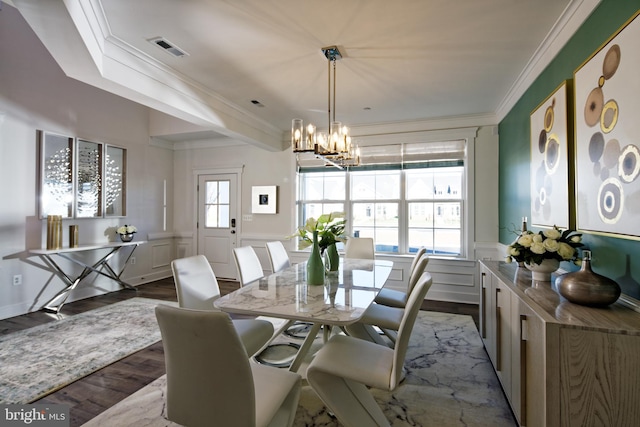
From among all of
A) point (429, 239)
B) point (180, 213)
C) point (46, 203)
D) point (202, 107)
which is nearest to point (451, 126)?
point (429, 239)

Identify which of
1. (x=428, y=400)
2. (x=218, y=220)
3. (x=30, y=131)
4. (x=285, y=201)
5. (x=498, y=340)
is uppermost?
(x=30, y=131)

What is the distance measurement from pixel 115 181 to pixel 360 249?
403cm

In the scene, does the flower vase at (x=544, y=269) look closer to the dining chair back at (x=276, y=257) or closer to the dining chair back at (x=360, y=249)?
the dining chair back at (x=360, y=249)

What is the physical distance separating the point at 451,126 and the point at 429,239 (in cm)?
170

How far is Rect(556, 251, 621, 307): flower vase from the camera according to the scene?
1428mm

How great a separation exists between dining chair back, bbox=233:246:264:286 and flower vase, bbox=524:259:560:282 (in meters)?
2.14

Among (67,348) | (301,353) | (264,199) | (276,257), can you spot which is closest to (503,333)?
(301,353)

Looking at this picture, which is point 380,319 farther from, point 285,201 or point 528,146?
point 285,201

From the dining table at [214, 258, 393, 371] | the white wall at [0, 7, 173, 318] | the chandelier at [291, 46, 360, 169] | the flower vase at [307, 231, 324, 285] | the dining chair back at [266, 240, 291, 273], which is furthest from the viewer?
the white wall at [0, 7, 173, 318]

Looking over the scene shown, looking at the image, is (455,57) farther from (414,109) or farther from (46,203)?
(46,203)

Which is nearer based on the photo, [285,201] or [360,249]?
[360,249]

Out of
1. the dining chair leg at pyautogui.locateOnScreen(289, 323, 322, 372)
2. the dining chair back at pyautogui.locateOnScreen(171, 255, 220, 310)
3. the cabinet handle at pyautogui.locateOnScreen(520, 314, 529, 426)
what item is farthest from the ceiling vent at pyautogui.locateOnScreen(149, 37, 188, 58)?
the cabinet handle at pyautogui.locateOnScreen(520, 314, 529, 426)

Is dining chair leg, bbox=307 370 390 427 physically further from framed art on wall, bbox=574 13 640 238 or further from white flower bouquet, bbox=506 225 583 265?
framed art on wall, bbox=574 13 640 238

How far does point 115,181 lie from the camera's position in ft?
16.0
